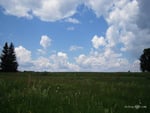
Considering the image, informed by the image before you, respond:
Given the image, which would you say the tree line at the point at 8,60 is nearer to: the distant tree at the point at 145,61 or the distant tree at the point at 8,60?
the distant tree at the point at 8,60

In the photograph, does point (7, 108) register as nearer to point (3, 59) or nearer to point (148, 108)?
point (148, 108)

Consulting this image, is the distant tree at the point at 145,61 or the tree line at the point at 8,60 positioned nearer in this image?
the tree line at the point at 8,60

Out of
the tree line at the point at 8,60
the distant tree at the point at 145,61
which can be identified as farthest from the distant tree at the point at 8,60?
the distant tree at the point at 145,61

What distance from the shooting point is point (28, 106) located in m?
7.71

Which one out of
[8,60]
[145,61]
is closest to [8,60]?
[8,60]

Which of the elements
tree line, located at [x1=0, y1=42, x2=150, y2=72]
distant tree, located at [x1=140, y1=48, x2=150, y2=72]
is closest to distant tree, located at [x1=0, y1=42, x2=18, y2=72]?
tree line, located at [x1=0, y1=42, x2=150, y2=72]

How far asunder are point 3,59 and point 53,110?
7964 centimetres

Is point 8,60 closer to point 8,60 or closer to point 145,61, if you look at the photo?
point 8,60

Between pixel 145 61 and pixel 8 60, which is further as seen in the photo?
pixel 145 61

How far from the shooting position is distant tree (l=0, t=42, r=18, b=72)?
81.6 meters

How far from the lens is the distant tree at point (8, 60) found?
268ft

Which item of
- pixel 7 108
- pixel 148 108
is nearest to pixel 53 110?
pixel 7 108

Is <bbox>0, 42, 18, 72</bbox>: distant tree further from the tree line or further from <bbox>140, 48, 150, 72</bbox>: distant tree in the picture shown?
<bbox>140, 48, 150, 72</bbox>: distant tree

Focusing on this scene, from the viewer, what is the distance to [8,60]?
3285 inches
